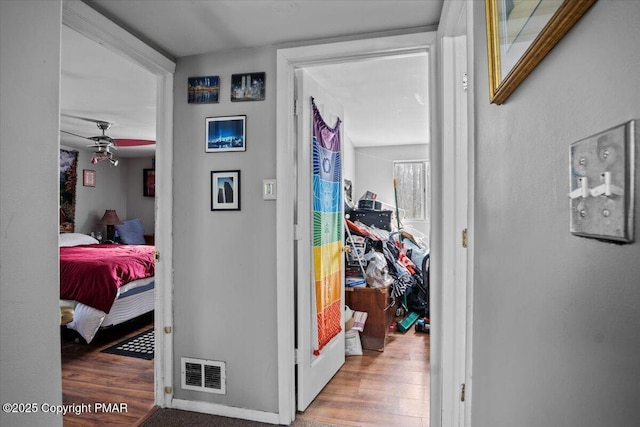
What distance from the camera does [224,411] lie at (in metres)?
2.38

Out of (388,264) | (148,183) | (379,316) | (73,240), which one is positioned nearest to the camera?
(379,316)

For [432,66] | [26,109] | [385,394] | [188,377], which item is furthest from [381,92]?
[26,109]

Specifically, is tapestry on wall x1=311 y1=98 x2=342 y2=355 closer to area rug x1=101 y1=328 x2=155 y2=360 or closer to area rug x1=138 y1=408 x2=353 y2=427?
area rug x1=138 y1=408 x2=353 y2=427

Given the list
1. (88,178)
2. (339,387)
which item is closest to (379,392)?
(339,387)

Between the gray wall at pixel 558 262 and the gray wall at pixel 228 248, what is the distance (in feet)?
5.16

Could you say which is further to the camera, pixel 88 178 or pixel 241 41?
pixel 88 178

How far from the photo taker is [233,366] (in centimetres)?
238

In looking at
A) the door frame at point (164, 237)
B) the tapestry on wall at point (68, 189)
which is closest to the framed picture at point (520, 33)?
the door frame at point (164, 237)

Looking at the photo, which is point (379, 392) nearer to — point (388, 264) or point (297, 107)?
point (388, 264)

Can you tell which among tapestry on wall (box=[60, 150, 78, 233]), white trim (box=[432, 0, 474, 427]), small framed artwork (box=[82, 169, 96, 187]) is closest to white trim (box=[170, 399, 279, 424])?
white trim (box=[432, 0, 474, 427])

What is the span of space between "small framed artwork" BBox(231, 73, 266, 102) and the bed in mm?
2334

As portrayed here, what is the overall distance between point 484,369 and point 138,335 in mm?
3918

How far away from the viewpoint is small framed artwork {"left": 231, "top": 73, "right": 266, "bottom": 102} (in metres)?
2.35

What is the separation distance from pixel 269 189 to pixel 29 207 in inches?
56.0
